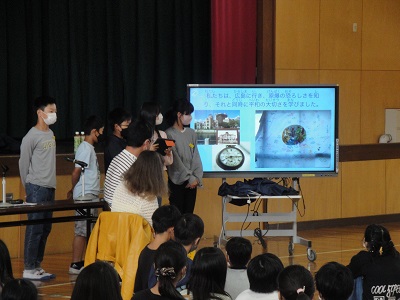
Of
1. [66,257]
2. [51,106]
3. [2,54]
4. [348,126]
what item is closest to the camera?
[51,106]

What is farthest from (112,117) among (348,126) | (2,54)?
(348,126)

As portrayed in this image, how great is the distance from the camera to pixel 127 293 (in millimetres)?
5441

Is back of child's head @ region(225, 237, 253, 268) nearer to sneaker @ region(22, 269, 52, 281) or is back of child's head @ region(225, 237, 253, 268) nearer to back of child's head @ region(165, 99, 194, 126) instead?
sneaker @ region(22, 269, 52, 281)

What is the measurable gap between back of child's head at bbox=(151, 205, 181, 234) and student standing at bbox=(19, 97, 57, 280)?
2514 millimetres

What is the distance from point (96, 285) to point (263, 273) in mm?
1061

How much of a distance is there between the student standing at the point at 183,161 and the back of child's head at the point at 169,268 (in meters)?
4.12

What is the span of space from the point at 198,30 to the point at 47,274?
4.34 m

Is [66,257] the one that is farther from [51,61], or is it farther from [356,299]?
[356,299]

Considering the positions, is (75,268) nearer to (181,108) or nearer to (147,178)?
(181,108)

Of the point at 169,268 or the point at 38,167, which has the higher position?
the point at 38,167

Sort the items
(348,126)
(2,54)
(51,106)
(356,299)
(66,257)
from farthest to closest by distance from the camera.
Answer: (348,126), (2,54), (66,257), (51,106), (356,299)

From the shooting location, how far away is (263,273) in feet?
13.6

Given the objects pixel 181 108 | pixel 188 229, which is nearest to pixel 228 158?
pixel 181 108

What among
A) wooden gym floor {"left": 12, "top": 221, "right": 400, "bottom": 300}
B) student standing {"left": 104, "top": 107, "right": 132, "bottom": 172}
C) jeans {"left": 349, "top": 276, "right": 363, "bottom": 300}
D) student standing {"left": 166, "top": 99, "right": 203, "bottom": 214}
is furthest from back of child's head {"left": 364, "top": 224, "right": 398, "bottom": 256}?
student standing {"left": 166, "top": 99, "right": 203, "bottom": 214}
